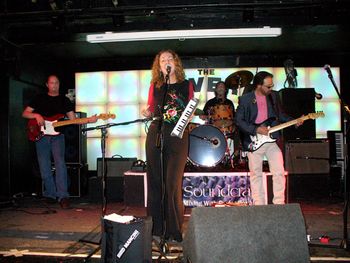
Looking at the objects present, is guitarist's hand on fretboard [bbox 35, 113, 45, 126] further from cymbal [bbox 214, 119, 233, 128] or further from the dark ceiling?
cymbal [bbox 214, 119, 233, 128]

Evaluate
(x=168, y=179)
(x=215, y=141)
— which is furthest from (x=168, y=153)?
(x=215, y=141)

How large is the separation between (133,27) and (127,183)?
3.07 m

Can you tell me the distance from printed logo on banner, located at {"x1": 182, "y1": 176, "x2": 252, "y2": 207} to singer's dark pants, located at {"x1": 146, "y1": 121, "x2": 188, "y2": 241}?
2.55 m

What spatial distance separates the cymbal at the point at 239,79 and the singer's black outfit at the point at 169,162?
482cm

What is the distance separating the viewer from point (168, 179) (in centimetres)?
423

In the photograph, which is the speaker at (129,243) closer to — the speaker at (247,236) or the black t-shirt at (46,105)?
the speaker at (247,236)

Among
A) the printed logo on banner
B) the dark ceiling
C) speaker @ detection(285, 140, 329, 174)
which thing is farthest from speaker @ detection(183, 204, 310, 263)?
speaker @ detection(285, 140, 329, 174)

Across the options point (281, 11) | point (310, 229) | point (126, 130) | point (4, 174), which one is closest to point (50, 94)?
point (4, 174)

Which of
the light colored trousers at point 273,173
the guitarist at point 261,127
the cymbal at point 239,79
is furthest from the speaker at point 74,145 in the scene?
the light colored trousers at point 273,173

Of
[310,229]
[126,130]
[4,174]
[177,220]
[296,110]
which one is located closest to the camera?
[177,220]

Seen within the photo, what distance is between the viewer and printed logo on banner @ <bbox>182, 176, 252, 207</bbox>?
675 cm

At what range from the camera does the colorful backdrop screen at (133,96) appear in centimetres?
1040

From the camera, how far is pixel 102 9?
6.54 meters

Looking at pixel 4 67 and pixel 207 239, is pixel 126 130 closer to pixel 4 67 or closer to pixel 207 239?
pixel 4 67
